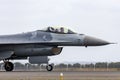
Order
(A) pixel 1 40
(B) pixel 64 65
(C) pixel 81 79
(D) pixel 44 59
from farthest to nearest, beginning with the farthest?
(B) pixel 64 65, (A) pixel 1 40, (D) pixel 44 59, (C) pixel 81 79

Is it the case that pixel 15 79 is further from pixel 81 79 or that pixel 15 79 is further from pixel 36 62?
pixel 36 62

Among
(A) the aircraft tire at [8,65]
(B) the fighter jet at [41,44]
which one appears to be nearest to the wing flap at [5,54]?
(B) the fighter jet at [41,44]

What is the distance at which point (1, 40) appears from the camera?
34.5 metres

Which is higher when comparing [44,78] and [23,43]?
[23,43]

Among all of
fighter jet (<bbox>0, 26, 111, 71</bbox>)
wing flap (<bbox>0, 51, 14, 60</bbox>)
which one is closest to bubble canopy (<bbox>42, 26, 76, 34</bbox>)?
fighter jet (<bbox>0, 26, 111, 71</bbox>)

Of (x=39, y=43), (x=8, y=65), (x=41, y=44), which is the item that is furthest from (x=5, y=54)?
(x=41, y=44)

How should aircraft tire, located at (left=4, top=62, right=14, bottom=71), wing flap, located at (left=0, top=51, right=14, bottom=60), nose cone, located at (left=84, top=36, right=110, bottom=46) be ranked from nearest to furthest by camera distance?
nose cone, located at (left=84, top=36, right=110, bottom=46), wing flap, located at (left=0, top=51, right=14, bottom=60), aircraft tire, located at (left=4, top=62, right=14, bottom=71)

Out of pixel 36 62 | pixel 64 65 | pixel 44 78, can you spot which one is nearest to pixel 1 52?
pixel 36 62

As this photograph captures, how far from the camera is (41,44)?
32.5 m

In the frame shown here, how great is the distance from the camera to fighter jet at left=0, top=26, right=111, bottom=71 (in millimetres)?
31906

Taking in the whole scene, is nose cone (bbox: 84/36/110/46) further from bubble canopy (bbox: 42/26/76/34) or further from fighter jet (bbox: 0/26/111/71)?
bubble canopy (bbox: 42/26/76/34)

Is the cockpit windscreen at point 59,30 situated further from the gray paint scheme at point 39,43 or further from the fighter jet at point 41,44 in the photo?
the gray paint scheme at point 39,43

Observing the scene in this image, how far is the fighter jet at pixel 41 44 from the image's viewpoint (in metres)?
31.9

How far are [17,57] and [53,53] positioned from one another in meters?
3.00
